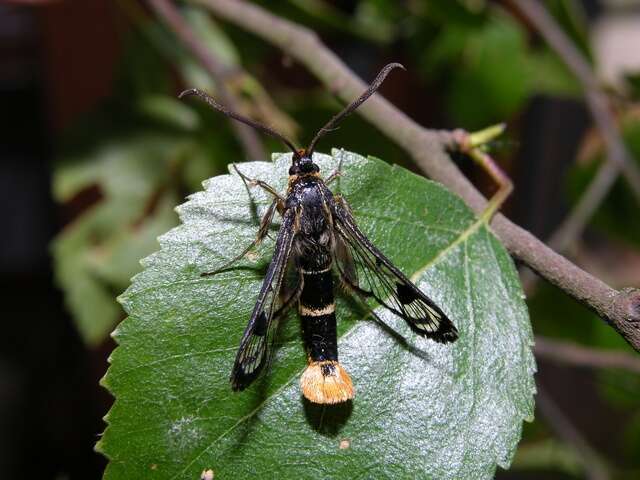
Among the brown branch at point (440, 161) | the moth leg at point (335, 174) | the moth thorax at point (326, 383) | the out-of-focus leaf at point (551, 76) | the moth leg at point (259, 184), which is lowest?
the moth thorax at point (326, 383)

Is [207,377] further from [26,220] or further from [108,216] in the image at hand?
[26,220]

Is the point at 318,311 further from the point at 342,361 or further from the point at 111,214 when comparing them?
the point at 111,214

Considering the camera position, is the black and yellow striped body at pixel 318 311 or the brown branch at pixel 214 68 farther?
the brown branch at pixel 214 68

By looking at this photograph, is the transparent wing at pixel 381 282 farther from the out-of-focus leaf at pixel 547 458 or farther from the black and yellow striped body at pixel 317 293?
the out-of-focus leaf at pixel 547 458

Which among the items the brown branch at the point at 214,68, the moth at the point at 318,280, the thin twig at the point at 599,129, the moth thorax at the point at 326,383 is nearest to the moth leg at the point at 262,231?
the moth at the point at 318,280

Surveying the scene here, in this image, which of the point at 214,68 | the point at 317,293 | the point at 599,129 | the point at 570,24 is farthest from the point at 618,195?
the point at 317,293

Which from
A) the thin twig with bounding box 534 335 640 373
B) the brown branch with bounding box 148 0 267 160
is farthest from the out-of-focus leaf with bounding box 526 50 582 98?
the brown branch with bounding box 148 0 267 160

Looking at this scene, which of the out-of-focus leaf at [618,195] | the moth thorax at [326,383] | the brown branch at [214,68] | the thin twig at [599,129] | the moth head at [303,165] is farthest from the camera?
the out-of-focus leaf at [618,195]

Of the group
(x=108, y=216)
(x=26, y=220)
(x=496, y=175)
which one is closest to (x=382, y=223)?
(x=496, y=175)
